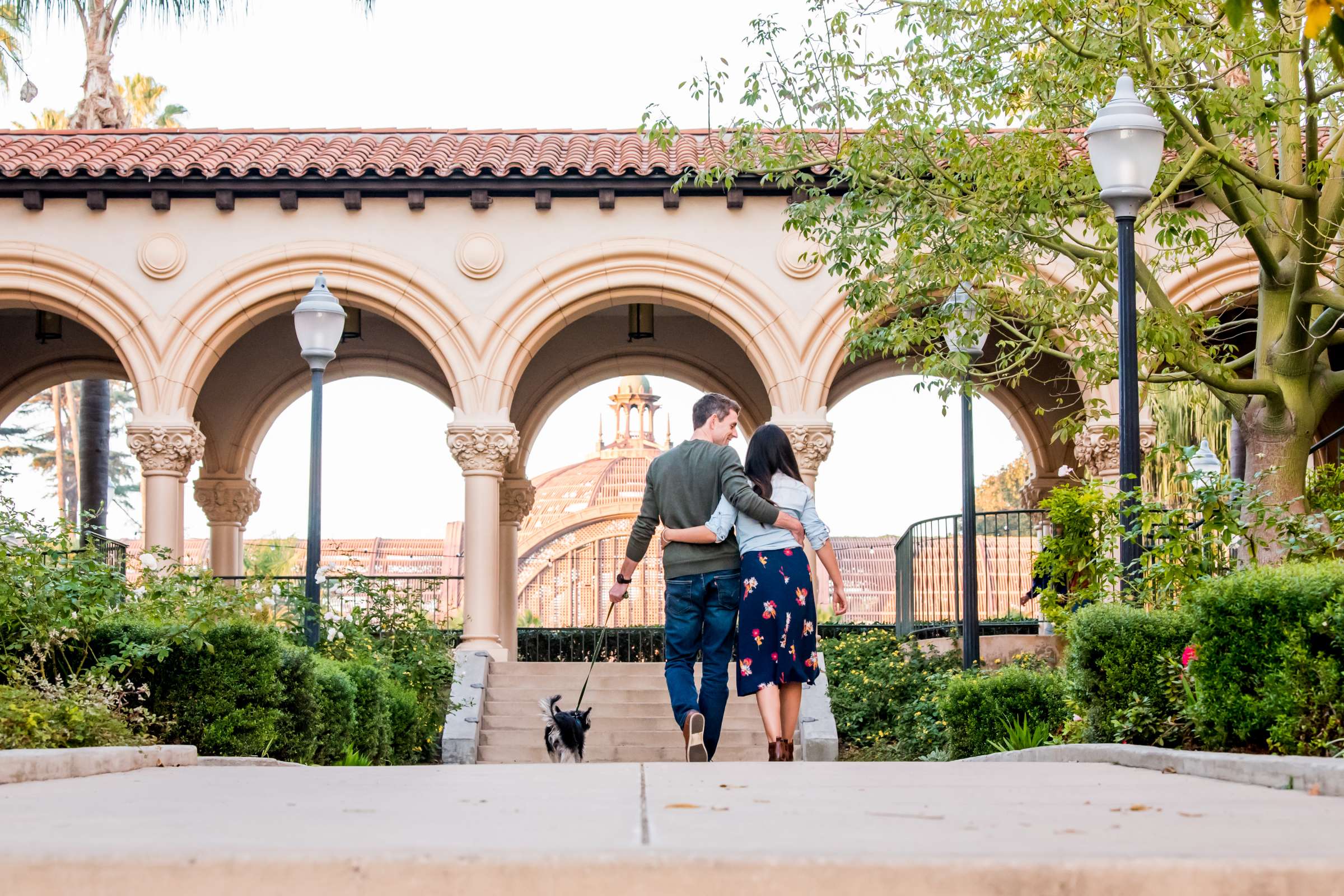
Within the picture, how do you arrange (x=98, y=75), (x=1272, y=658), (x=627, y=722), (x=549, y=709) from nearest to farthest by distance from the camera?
(x=1272, y=658), (x=549, y=709), (x=627, y=722), (x=98, y=75)

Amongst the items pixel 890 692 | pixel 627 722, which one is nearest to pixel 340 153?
pixel 627 722

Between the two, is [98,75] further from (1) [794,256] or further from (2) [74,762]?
(2) [74,762]

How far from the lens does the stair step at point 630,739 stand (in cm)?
1350

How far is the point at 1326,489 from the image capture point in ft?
32.7

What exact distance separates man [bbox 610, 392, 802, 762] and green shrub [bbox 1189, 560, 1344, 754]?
8.04 ft

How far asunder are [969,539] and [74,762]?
27.4ft

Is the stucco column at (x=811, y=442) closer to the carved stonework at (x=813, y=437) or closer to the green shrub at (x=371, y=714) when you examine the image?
the carved stonework at (x=813, y=437)

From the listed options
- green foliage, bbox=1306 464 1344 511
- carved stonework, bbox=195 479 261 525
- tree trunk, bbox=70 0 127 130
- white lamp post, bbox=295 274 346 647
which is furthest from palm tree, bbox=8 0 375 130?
green foliage, bbox=1306 464 1344 511

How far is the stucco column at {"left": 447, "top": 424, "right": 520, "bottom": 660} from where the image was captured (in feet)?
53.2

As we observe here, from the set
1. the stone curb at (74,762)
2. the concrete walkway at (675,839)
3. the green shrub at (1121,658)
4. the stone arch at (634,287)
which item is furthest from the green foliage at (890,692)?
the concrete walkway at (675,839)

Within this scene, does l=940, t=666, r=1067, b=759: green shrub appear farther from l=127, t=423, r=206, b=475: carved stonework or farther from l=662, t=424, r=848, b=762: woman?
l=127, t=423, r=206, b=475: carved stonework

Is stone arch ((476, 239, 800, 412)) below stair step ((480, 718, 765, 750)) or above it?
above

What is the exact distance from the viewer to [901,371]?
21.2 metres

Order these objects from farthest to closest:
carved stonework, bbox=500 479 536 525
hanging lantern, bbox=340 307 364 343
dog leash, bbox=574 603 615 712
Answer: carved stonework, bbox=500 479 536 525, hanging lantern, bbox=340 307 364 343, dog leash, bbox=574 603 615 712
